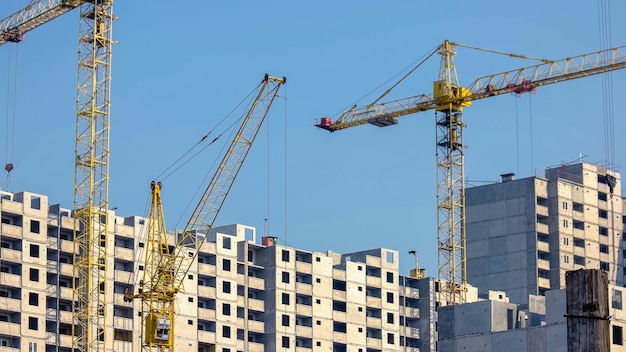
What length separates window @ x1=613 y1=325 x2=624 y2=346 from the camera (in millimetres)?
99144

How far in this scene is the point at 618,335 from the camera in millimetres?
100688

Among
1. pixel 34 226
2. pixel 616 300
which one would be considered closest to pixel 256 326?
pixel 34 226

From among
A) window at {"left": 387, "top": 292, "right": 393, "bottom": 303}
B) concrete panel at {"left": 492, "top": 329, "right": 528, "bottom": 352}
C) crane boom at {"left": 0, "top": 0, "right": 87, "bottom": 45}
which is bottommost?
concrete panel at {"left": 492, "top": 329, "right": 528, "bottom": 352}

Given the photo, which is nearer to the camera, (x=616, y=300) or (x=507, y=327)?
(x=616, y=300)

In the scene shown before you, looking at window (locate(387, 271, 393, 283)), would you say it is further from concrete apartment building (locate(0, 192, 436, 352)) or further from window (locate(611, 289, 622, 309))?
window (locate(611, 289, 622, 309))

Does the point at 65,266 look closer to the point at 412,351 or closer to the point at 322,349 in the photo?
the point at 322,349

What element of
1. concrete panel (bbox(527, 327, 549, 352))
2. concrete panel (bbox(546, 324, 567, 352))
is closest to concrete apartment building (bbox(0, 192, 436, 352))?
concrete panel (bbox(527, 327, 549, 352))

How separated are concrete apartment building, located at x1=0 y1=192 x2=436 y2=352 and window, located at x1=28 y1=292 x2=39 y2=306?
0.14 metres

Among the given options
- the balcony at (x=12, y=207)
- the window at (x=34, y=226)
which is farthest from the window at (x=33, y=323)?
the balcony at (x=12, y=207)

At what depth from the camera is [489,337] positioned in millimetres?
115125

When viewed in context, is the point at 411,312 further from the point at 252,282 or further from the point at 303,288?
the point at 252,282

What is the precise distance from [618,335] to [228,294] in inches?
2722

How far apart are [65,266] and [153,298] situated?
11.5 meters

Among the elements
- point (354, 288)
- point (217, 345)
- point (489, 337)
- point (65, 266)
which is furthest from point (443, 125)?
point (489, 337)
